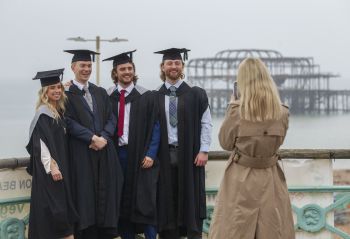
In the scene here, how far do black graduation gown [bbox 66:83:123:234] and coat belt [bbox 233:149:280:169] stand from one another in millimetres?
1236

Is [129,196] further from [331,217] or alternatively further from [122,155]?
[331,217]

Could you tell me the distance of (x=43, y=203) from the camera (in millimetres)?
5789

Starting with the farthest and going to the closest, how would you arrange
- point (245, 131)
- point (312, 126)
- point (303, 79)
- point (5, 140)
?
point (303, 79), point (312, 126), point (5, 140), point (245, 131)

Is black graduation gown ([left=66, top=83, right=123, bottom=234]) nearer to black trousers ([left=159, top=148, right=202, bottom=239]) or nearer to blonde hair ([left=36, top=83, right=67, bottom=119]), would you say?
blonde hair ([left=36, top=83, right=67, bottom=119])

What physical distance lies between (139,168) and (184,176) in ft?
1.13

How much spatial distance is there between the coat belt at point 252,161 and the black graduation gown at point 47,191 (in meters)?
1.34

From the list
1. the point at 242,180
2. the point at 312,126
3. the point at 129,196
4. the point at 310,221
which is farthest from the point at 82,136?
the point at 312,126

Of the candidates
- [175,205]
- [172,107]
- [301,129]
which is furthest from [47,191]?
[301,129]

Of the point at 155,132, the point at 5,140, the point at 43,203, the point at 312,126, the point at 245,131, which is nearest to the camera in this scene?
the point at 245,131

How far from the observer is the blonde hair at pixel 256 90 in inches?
196

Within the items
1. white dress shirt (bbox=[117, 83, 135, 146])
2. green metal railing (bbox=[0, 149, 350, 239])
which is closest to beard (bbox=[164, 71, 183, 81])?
white dress shirt (bbox=[117, 83, 135, 146])

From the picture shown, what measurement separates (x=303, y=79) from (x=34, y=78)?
5703 inches

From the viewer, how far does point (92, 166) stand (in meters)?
6.10

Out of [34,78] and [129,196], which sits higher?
[34,78]
